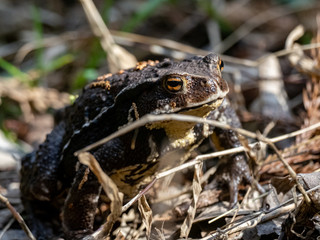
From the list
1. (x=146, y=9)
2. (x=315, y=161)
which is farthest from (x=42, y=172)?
(x=146, y=9)


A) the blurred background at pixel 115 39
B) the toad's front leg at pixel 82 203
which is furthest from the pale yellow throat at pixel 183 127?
the blurred background at pixel 115 39

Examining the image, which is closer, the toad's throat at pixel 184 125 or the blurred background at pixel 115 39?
the toad's throat at pixel 184 125

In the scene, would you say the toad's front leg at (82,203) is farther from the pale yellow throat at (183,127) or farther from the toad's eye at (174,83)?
the toad's eye at (174,83)

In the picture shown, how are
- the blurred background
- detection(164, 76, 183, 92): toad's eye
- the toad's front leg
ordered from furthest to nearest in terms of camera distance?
the blurred background < the toad's front leg < detection(164, 76, 183, 92): toad's eye

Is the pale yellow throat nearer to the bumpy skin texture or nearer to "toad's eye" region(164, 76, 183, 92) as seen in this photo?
the bumpy skin texture

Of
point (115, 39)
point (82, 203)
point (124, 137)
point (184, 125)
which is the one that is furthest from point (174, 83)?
point (115, 39)

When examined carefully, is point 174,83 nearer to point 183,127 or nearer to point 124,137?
point 183,127

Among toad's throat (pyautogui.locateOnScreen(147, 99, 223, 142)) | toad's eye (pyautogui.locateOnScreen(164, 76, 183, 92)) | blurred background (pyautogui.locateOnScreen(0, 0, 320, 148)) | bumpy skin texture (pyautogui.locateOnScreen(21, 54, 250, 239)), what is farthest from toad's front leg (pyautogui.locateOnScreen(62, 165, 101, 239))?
blurred background (pyautogui.locateOnScreen(0, 0, 320, 148))

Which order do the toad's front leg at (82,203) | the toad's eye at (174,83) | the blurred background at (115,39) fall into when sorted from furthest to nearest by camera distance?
the blurred background at (115,39) < the toad's front leg at (82,203) < the toad's eye at (174,83)
